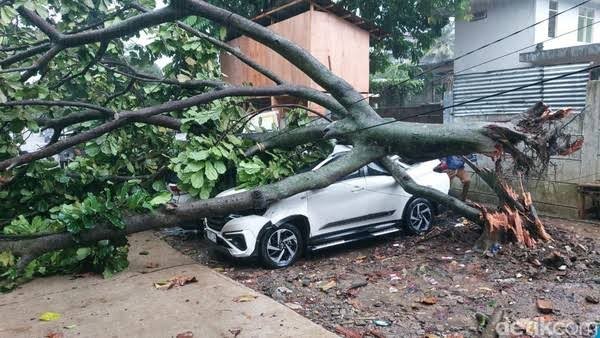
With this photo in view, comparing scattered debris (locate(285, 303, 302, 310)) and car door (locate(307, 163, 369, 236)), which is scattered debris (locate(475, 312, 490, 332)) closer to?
scattered debris (locate(285, 303, 302, 310))

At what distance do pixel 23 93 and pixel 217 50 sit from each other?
362 centimetres

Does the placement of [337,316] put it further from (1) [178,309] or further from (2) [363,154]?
(2) [363,154]

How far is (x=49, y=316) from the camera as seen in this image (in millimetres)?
4660

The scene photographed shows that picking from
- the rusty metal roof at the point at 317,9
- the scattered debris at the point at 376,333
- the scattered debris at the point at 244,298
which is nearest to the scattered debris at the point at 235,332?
the scattered debris at the point at 244,298

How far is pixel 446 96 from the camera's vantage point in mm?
10008

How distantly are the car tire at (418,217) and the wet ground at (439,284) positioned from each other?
0.30m

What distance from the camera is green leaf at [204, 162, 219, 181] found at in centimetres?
626

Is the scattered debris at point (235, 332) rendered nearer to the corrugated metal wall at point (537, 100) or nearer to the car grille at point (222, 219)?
the car grille at point (222, 219)

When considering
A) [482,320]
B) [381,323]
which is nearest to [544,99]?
[482,320]

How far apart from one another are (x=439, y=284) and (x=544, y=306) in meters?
1.20

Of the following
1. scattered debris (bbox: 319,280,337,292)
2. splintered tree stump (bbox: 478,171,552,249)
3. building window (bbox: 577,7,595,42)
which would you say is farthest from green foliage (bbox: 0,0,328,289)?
building window (bbox: 577,7,595,42)

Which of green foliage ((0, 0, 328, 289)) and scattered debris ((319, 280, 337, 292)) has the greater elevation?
green foliage ((0, 0, 328, 289))

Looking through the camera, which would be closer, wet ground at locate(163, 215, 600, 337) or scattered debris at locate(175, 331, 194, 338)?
scattered debris at locate(175, 331, 194, 338)

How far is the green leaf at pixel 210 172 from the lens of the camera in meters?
6.26
